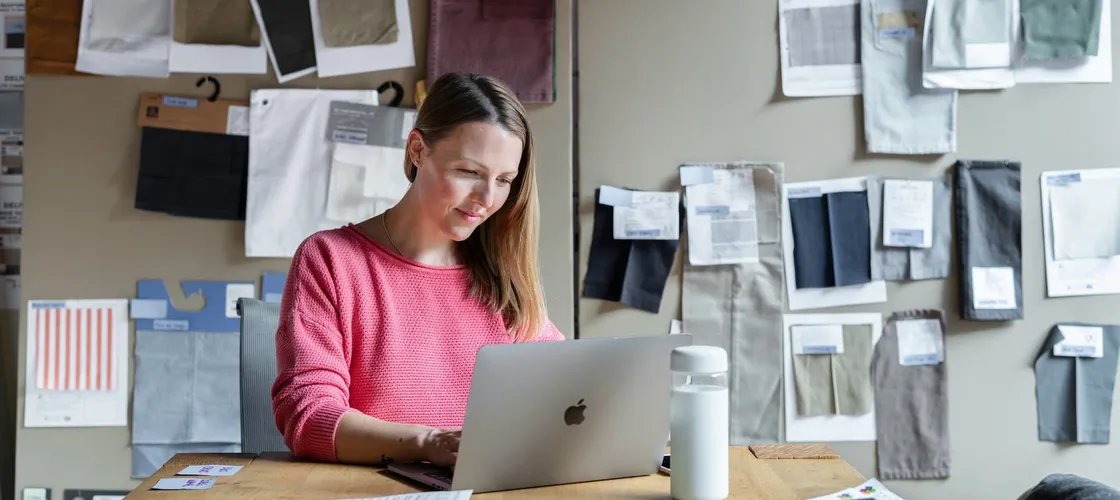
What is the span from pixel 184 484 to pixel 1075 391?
2.09m

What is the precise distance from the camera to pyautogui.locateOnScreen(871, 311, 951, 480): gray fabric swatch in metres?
2.29

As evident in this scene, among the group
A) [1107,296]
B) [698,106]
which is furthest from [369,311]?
[1107,296]

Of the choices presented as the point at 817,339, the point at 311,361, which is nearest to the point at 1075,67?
the point at 817,339

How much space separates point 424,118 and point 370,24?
0.88 meters

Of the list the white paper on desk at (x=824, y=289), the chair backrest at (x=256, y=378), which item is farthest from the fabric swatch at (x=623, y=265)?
the chair backrest at (x=256, y=378)

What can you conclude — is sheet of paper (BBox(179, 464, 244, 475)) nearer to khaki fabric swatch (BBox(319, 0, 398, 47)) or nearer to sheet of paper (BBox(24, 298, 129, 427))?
sheet of paper (BBox(24, 298, 129, 427))

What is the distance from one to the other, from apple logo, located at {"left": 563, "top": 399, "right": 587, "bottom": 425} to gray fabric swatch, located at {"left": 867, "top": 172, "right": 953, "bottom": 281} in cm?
144

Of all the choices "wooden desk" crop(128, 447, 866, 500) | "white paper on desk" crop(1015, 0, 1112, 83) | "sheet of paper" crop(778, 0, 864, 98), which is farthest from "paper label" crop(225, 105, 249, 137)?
"white paper on desk" crop(1015, 0, 1112, 83)

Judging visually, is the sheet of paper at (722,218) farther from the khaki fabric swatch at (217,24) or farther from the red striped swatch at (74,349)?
the red striped swatch at (74,349)

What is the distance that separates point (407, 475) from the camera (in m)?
1.14

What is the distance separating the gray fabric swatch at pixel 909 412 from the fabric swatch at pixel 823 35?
0.67 m

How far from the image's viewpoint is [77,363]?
7.47 ft

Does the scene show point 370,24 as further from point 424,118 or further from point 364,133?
point 424,118

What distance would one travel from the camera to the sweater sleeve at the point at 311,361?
49.5 inches
